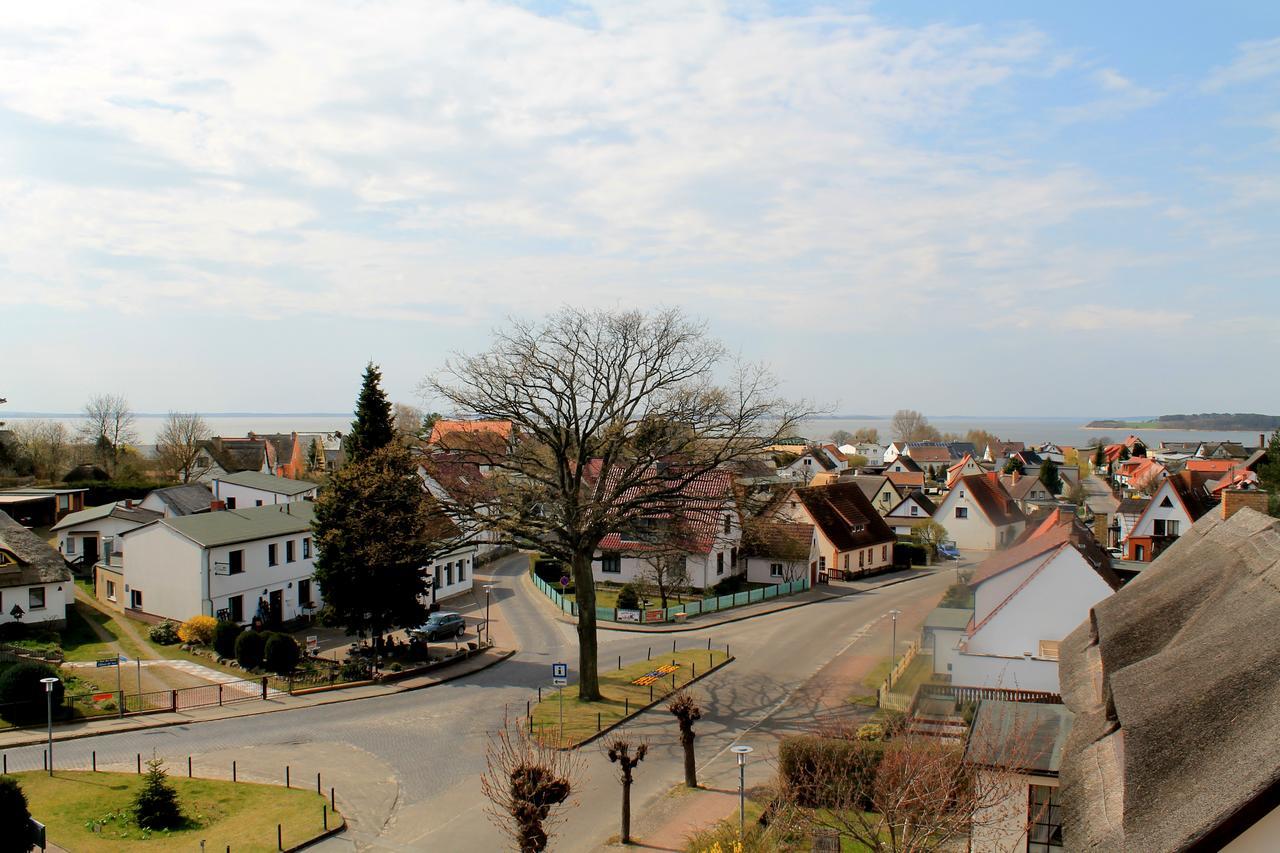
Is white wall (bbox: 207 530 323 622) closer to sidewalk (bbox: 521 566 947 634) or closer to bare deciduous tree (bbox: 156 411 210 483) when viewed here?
sidewalk (bbox: 521 566 947 634)

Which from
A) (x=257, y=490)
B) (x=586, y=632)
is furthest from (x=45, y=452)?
(x=586, y=632)

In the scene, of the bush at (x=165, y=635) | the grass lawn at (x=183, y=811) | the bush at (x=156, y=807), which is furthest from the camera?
the bush at (x=165, y=635)

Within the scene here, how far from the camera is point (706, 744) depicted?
981 inches

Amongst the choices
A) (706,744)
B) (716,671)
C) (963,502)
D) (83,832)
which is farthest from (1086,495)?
(83,832)

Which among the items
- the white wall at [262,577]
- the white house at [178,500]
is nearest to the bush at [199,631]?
the white wall at [262,577]

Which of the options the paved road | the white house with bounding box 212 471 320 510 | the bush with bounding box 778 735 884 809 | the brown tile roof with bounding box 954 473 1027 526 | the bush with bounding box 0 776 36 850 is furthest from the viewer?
the brown tile roof with bounding box 954 473 1027 526

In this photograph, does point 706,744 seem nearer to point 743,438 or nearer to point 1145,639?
point 743,438

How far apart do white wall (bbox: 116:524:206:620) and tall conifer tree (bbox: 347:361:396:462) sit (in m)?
8.59

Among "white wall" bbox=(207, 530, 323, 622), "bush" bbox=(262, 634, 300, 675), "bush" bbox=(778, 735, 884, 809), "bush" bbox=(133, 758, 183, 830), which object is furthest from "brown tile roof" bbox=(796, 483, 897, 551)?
"bush" bbox=(133, 758, 183, 830)

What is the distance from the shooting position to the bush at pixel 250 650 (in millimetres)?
32031

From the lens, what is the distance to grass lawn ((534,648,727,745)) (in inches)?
1016

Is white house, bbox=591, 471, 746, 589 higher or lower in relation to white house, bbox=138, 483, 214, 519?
lower

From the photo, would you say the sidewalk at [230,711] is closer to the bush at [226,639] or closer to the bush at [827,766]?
the bush at [226,639]

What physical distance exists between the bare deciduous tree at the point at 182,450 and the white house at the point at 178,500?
2267cm
